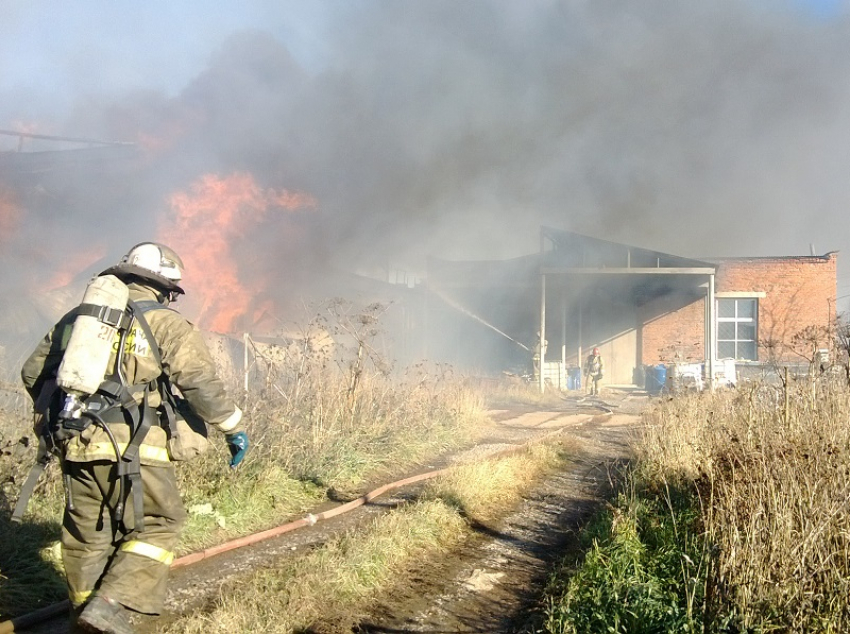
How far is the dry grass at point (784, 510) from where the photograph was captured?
277 cm

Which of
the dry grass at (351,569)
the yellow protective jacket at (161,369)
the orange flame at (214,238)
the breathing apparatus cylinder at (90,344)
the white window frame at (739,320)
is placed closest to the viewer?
the breathing apparatus cylinder at (90,344)

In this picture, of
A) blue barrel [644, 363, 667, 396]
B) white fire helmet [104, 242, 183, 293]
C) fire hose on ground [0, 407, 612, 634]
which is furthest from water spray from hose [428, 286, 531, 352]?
white fire helmet [104, 242, 183, 293]

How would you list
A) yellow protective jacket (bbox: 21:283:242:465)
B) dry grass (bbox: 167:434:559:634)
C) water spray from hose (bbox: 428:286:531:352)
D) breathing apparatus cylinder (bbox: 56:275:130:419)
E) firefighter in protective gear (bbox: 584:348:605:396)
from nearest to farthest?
breathing apparatus cylinder (bbox: 56:275:130:419) < yellow protective jacket (bbox: 21:283:242:465) < dry grass (bbox: 167:434:559:634) < firefighter in protective gear (bbox: 584:348:605:396) < water spray from hose (bbox: 428:286:531:352)

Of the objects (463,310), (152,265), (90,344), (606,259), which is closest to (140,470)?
(90,344)

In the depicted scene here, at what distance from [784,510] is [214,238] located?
474 inches

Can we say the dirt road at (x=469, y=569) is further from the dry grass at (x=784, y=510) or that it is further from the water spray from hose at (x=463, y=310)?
the water spray from hose at (x=463, y=310)

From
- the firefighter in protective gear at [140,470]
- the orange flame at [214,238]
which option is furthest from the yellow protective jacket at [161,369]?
the orange flame at [214,238]

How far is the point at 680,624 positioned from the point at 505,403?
12.5 m

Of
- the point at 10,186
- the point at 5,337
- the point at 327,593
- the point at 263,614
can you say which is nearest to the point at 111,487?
the point at 263,614

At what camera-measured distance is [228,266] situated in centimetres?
1357

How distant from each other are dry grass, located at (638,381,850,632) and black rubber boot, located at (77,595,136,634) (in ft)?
7.87

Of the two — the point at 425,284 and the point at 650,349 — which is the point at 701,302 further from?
the point at 425,284

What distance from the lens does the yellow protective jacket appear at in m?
2.91

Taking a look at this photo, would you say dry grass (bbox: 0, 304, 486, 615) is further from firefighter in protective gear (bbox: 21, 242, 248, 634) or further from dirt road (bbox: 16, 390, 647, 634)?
firefighter in protective gear (bbox: 21, 242, 248, 634)
